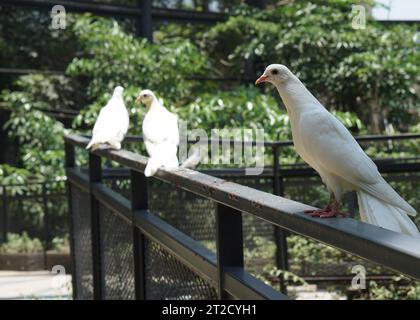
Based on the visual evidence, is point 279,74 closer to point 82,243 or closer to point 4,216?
point 82,243

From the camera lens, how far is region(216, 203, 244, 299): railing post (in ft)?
5.66

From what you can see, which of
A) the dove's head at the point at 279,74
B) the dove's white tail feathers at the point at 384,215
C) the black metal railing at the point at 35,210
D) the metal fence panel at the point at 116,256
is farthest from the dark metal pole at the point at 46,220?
the dove's white tail feathers at the point at 384,215

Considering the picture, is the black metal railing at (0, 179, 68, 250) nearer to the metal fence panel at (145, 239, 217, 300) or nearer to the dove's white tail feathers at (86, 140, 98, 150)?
the dove's white tail feathers at (86, 140, 98, 150)

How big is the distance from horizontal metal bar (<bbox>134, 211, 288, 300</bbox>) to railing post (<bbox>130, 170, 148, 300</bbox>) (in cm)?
4

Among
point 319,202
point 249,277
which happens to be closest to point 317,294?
point 319,202

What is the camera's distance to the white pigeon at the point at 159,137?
2531 mm

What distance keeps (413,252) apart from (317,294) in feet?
13.8

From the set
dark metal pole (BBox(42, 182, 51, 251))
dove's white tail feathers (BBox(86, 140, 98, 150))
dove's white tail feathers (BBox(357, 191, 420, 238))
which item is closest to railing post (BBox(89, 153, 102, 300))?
dove's white tail feathers (BBox(86, 140, 98, 150))

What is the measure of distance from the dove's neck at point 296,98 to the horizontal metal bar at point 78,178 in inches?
86.7

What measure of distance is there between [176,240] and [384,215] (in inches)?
33.5

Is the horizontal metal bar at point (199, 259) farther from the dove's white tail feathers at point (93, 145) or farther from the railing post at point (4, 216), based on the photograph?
the railing post at point (4, 216)

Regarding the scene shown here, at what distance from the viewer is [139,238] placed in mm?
Answer: 2734
